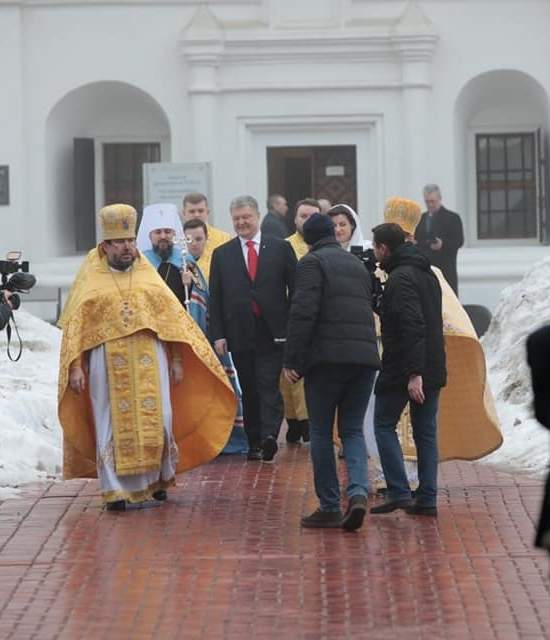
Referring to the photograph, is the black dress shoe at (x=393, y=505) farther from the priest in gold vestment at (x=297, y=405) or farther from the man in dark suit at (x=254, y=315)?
the priest in gold vestment at (x=297, y=405)

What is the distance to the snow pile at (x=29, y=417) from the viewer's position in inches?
512

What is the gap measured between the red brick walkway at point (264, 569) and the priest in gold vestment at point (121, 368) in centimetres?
26

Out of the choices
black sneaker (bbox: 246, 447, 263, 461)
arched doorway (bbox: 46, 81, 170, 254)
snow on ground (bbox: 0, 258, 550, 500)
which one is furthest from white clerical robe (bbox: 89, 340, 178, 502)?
arched doorway (bbox: 46, 81, 170, 254)

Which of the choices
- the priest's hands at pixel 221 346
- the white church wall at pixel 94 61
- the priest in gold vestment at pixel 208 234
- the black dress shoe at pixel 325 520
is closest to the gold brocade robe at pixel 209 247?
the priest in gold vestment at pixel 208 234

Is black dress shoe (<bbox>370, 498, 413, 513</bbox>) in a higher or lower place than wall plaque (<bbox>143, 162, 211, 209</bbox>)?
lower

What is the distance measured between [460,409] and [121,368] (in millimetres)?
1979

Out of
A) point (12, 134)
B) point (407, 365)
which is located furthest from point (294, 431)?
point (12, 134)

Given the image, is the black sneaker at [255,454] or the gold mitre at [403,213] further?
the black sneaker at [255,454]

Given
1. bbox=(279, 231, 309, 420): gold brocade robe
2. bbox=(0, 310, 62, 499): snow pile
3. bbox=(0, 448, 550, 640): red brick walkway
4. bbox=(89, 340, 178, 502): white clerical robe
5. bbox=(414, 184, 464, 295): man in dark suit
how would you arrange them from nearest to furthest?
bbox=(0, 448, 550, 640): red brick walkway, bbox=(89, 340, 178, 502): white clerical robe, bbox=(0, 310, 62, 499): snow pile, bbox=(279, 231, 309, 420): gold brocade robe, bbox=(414, 184, 464, 295): man in dark suit

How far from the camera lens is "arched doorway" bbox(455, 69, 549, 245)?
2773 centimetres

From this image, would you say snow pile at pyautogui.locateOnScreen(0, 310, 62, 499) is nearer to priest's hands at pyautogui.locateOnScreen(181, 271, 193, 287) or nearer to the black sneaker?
the black sneaker

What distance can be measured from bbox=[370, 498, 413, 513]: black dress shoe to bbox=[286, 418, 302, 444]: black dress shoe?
12.3 feet

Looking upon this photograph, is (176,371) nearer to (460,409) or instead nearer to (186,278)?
(460,409)

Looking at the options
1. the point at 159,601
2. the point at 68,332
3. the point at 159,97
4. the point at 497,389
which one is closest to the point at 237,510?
the point at 68,332
